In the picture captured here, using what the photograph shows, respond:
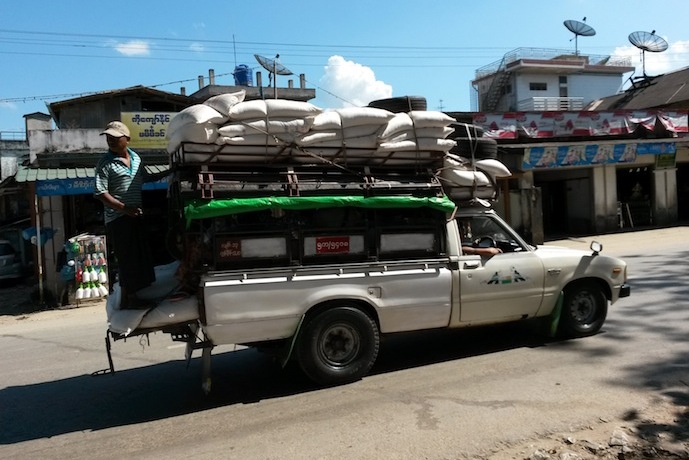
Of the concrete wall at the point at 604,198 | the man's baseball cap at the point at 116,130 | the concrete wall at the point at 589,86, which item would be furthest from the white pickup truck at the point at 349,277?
the concrete wall at the point at 589,86

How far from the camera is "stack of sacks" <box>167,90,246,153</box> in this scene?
4668 millimetres

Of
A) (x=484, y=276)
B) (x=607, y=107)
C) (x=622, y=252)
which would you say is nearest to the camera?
(x=484, y=276)

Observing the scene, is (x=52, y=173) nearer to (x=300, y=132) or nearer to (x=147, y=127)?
(x=147, y=127)

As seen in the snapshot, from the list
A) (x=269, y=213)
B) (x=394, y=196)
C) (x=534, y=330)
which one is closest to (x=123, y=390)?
(x=269, y=213)

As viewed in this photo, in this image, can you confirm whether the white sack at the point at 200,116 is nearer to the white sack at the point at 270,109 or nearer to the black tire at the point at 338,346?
the white sack at the point at 270,109

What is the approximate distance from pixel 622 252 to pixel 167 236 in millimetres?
14483

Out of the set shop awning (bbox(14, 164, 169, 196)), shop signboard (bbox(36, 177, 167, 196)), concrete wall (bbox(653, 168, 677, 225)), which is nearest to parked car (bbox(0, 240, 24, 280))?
shop awning (bbox(14, 164, 169, 196))

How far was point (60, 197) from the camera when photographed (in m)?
14.0

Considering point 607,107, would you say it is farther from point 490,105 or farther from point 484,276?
point 484,276

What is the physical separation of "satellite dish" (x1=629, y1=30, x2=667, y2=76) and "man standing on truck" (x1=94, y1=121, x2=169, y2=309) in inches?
1393

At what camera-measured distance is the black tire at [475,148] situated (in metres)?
6.26

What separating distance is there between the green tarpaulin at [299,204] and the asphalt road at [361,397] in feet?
5.70

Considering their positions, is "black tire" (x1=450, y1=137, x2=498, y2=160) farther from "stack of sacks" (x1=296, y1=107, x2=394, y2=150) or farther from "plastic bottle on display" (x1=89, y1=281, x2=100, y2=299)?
"plastic bottle on display" (x1=89, y1=281, x2=100, y2=299)

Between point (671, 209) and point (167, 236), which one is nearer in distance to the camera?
point (167, 236)
